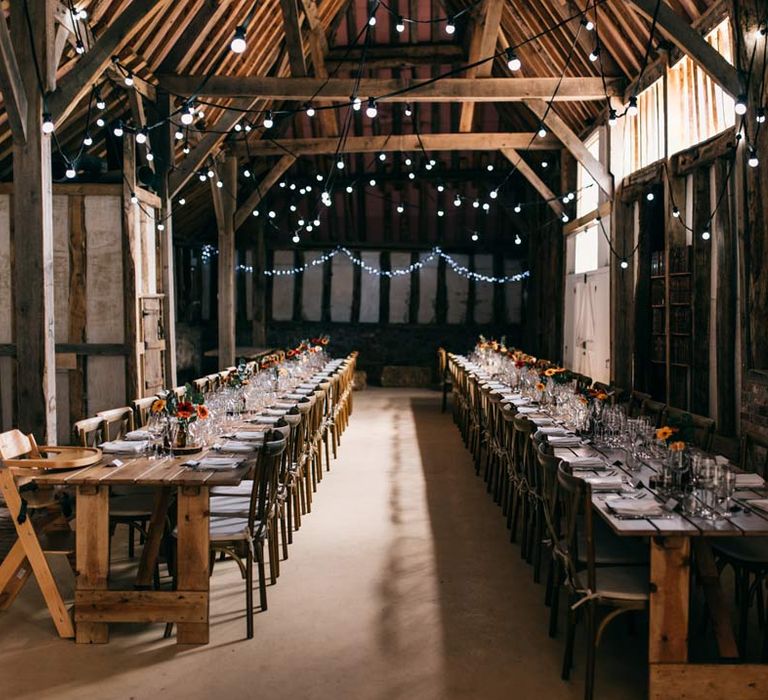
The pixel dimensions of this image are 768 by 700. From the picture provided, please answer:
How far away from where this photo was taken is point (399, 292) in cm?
1769

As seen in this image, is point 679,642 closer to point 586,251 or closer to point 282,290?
point 586,251

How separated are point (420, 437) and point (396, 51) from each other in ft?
22.1

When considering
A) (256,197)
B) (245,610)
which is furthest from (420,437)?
(245,610)

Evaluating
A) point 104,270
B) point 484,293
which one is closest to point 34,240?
point 104,270

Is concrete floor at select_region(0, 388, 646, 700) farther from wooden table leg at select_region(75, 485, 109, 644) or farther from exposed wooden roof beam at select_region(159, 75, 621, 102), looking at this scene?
exposed wooden roof beam at select_region(159, 75, 621, 102)

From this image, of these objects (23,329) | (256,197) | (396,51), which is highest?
(396,51)

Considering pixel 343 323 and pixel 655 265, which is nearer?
pixel 655 265

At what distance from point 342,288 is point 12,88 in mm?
12213

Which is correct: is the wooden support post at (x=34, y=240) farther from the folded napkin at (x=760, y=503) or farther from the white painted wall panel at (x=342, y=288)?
the white painted wall panel at (x=342, y=288)

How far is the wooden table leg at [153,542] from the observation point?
3.98 meters

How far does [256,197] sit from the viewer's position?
12.4 metres

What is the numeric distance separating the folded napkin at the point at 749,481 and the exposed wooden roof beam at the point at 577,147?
6.48 metres

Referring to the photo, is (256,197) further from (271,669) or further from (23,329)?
(271,669)

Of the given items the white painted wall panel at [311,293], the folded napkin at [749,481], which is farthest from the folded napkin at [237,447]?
the white painted wall panel at [311,293]
